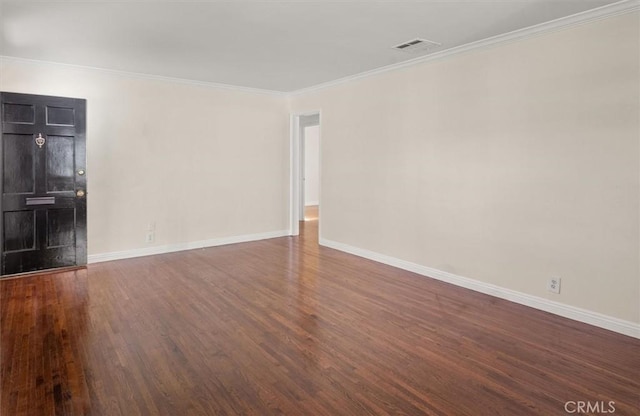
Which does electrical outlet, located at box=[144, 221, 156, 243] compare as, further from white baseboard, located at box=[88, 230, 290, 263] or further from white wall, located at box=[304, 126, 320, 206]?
white wall, located at box=[304, 126, 320, 206]

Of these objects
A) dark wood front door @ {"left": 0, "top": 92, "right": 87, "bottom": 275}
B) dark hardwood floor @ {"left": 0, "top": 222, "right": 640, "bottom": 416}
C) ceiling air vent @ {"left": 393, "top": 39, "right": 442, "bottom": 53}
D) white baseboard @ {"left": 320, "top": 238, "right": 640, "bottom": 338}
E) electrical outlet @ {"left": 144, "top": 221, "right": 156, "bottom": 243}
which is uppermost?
ceiling air vent @ {"left": 393, "top": 39, "right": 442, "bottom": 53}

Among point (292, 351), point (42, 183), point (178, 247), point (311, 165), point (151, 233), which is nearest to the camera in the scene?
point (292, 351)

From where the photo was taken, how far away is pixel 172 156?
5.55m

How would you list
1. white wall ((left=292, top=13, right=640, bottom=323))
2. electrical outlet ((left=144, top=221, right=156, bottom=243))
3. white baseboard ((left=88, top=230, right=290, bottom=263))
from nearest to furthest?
white wall ((left=292, top=13, right=640, bottom=323)) < white baseboard ((left=88, top=230, right=290, bottom=263)) < electrical outlet ((left=144, top=221, right=156, bottom=243))

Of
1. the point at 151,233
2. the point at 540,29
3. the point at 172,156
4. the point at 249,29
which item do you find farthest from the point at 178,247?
the point at 540,29

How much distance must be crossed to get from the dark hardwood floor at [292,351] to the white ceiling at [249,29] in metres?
2.48

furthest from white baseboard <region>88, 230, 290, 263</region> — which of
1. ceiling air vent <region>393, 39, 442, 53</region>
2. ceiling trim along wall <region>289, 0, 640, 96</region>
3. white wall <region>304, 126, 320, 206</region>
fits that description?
white wall <region>304, 126, 320, 206</region>

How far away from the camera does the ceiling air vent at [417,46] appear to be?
3.81m

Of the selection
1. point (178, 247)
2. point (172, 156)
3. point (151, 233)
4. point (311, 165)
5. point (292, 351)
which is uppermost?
point (311, 165)

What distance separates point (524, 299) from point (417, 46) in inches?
106

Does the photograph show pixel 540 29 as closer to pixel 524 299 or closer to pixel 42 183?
pixel 524 299

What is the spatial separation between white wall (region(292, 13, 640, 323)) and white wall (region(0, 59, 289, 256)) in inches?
75.3

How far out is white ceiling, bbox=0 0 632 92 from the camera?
117 inches

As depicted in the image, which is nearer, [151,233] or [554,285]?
[554,285]
